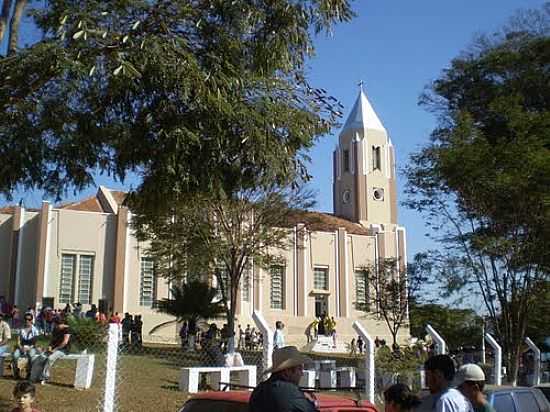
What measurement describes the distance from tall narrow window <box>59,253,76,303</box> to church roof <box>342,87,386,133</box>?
113 feet

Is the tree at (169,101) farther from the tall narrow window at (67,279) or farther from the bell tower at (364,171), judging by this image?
the bell tower at (364,171)

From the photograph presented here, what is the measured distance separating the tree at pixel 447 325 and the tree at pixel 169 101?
39993 millimetres

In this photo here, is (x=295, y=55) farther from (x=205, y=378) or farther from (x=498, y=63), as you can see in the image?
(x=498, y=63)

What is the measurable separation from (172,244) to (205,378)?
15226 millimetres

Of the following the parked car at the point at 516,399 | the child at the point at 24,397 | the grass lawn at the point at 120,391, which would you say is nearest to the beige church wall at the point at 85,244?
the grass lawn at the point at 120,391

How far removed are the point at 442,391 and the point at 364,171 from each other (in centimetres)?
6164

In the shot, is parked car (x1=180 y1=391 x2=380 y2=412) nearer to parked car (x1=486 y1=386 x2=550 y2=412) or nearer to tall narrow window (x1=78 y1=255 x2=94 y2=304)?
parked car (x1=486 y1=386 x2=550 y2=412)

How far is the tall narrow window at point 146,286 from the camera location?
4247cm

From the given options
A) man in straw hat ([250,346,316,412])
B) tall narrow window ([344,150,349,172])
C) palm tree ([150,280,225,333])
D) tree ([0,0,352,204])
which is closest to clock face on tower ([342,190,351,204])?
tall narrow window ([344,150,349,172])

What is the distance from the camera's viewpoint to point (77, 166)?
8984mm

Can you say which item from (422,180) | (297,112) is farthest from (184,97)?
(422,180)

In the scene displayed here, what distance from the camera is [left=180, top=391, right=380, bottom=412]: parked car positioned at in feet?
18.8

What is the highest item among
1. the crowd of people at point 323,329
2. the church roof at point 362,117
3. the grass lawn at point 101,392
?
the church roof at point 362,117

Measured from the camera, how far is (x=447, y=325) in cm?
5284
